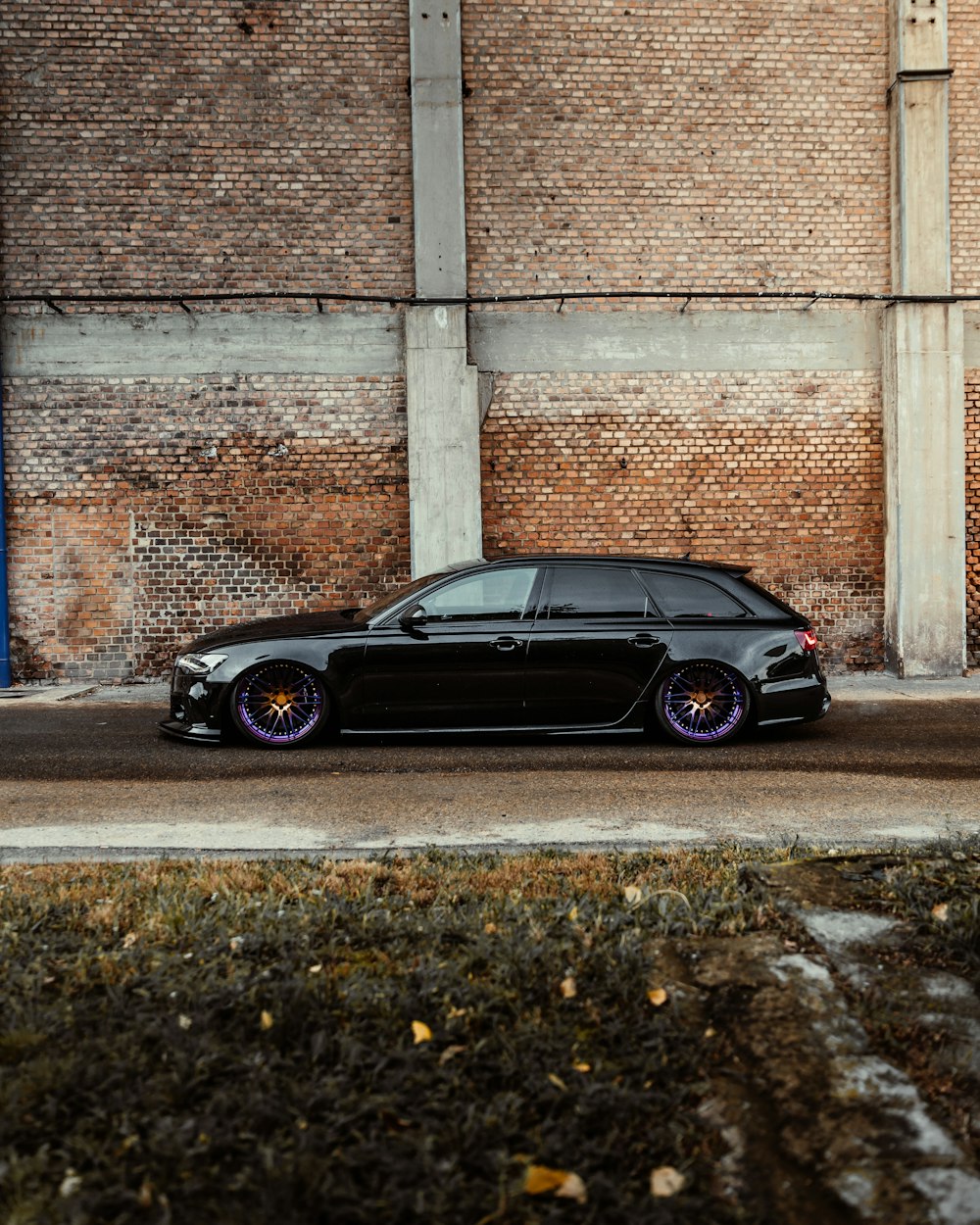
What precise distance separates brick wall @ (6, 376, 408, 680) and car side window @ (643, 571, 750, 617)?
5119 mm

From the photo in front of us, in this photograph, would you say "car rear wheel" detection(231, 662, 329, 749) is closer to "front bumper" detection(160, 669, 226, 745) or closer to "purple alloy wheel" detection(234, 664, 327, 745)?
"purple alloy wheel" detection(234, 664, 327, 745)

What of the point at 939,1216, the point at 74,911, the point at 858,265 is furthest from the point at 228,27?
the point at 939,1216

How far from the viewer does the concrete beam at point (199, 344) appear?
1203 centimetres

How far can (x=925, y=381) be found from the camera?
12328 millimetres

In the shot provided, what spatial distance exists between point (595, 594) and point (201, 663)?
3.03m

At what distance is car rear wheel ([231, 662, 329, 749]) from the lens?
25.0ft

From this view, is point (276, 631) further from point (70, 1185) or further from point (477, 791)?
point (70, 1185)

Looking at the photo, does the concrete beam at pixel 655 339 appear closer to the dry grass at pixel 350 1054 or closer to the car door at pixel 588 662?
the car door at pixel 588 662

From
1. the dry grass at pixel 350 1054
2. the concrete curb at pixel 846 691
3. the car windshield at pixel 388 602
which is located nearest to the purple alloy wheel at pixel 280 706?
the car windshield at pixel 388 602

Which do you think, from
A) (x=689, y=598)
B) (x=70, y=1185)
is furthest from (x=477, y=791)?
(x=70, y=1185)

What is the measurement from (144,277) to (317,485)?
124 inches

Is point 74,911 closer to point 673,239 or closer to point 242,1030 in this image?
point 242,1030

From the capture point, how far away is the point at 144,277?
39.6 feet

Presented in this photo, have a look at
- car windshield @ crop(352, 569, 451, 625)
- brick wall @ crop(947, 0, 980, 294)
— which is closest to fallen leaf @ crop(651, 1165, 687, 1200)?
car windshield @ crop(352, 569, 451, 625)
